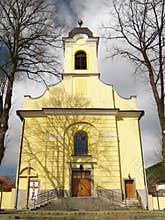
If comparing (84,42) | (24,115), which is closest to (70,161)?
(24,115)

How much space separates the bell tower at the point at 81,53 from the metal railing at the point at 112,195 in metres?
11.8

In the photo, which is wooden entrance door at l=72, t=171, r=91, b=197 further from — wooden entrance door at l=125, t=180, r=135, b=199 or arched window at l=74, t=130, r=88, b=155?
wooden entrance door at l=125, t=180, r=135, b=199

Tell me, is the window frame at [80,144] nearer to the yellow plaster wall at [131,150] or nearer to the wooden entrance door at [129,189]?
the yellow plaster wall at [131,150]

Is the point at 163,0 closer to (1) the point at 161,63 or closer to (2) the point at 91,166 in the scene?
(1) the point at 161,63

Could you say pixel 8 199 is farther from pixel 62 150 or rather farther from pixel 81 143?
pixel 81 143

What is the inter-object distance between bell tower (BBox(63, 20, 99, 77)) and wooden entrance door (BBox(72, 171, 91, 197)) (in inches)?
407

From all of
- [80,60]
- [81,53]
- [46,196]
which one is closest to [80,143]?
[46,196]

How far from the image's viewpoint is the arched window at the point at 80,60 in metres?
27.8

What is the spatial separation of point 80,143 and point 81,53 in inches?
430

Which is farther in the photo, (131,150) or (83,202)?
(131,150)

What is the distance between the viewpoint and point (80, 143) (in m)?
23.1

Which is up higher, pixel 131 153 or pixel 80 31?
pixel 80 31

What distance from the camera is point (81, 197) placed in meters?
19.7

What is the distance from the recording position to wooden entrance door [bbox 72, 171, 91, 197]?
840 inches
